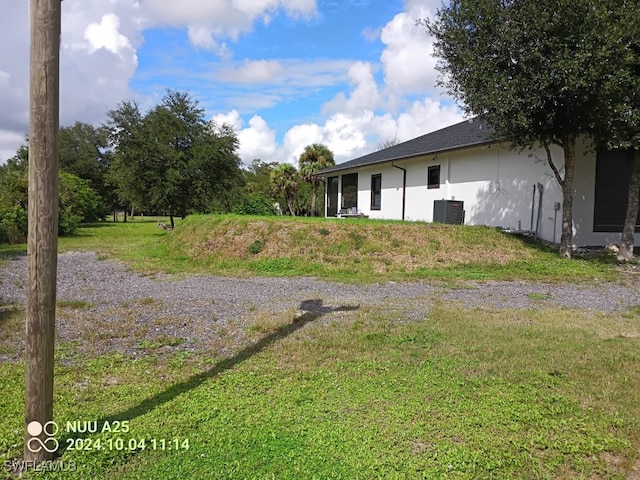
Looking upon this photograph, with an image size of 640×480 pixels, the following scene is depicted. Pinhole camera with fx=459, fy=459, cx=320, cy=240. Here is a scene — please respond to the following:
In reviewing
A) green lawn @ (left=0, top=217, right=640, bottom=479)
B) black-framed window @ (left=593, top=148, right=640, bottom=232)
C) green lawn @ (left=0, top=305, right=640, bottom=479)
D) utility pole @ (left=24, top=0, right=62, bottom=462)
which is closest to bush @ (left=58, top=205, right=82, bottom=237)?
green lawn @ (left=0, top=217, right=640, bottom=479)

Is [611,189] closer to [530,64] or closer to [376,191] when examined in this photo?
[530,64]

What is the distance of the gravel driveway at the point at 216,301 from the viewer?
487cm

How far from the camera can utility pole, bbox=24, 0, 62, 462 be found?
2332mm

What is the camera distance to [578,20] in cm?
919

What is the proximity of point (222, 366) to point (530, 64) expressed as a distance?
9148 millimetres

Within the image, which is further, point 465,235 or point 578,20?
point 465,235

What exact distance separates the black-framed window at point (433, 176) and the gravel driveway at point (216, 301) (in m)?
9.35

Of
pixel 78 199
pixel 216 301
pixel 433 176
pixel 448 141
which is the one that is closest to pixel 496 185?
pixel 448 141

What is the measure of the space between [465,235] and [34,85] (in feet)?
36.5

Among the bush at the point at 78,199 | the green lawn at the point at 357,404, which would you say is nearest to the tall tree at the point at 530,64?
the green lawn at the point at 357,404

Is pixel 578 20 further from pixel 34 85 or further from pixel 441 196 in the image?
pixel 34 85

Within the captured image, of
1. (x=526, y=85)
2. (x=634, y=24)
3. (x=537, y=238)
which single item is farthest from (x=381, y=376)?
(x=537, y=238)

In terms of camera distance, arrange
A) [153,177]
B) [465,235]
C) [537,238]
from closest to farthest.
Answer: [465,235], [537,238], [153,177]

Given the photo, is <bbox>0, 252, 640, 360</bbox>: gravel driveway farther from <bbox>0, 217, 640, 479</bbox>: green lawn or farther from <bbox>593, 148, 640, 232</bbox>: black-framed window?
<bbox>593, 148, 640, 232</bbox>: black-framed window
